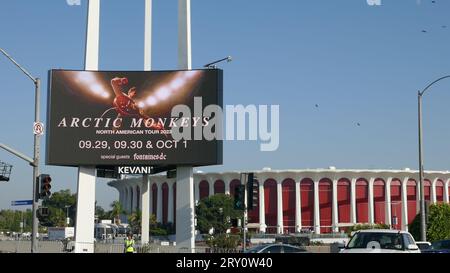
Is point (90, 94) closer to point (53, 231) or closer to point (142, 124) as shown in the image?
point (142, 124)

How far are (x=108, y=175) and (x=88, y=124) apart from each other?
412 cm

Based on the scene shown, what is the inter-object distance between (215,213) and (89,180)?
96.2 metres

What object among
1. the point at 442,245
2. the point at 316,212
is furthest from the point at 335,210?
the point at 442,245

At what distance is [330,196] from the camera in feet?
506

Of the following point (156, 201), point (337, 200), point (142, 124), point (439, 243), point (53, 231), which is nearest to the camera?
point (439, 243)

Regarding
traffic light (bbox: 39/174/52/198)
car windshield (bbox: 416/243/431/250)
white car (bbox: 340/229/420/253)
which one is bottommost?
car windshield (bbox: 416/243/431/250)

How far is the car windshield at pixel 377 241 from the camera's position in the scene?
2048 centimetres

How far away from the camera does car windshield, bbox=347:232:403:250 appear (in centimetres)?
2048

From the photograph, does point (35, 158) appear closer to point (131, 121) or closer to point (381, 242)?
point (131, 121)

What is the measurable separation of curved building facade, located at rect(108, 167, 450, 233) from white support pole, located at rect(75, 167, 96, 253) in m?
102

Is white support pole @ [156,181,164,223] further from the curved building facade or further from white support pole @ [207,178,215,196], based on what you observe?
white support pole @ [207,178,215,196]

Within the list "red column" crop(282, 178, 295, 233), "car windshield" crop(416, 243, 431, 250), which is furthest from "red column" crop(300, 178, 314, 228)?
"car windshield" crop(416, 243, 431, 250)
